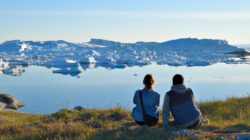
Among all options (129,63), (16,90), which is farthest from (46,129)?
(129,63)

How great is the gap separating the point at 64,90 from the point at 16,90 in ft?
22.9

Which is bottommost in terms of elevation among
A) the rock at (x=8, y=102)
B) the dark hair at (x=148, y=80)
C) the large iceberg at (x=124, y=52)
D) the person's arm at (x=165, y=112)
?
Answer: the rock at (x=8, y=102)

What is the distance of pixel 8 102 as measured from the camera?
3031 centimetres

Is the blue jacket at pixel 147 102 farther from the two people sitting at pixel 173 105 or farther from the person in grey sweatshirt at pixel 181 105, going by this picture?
the person in grey sweatshirt at pixel 181 105

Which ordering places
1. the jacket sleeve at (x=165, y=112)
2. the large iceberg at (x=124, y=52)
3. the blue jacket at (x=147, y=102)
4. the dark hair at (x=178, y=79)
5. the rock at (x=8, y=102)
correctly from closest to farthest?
the dark hair at (x=178, y=79) → the jacket sleeve at (x=165, y=112) → the blue jacket at (x=147, y=102) → the rock at (x=8, y=102) → the large iceberg at (x=124, y=52)

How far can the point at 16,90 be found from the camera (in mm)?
38094

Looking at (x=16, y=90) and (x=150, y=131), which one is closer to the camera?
(x=150, y=131)

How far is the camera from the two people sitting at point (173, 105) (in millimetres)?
5184

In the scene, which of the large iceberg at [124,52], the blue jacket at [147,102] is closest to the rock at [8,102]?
the blue jacket at [147,102]

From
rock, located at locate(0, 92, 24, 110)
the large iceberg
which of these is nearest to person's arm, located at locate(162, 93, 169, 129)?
rock, located at locate(0, 92, 24, 110)

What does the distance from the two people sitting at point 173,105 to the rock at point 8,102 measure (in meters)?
26.5

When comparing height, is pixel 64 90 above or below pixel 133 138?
below

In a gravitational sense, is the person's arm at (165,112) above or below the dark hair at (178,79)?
below

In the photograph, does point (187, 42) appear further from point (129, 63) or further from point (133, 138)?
point (133, 138)
